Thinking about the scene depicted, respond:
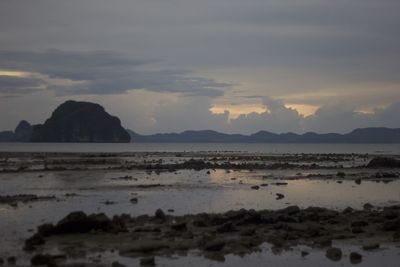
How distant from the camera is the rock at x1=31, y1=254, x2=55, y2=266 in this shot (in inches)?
645

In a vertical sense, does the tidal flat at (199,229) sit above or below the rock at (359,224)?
below

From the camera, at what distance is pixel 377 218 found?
2517cm

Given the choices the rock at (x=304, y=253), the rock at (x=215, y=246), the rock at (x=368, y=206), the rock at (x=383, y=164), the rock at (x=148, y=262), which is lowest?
the rock at (x=148, y=262)

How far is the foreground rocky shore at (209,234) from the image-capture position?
61.0 feet

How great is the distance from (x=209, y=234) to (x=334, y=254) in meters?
5.10

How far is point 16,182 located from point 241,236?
3289 centimetres

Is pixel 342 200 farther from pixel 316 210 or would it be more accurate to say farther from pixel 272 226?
pixel 272 226

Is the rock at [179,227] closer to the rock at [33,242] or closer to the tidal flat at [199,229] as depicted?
the tidal flat at [199,229]

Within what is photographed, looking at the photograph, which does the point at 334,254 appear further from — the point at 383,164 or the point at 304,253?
the point at 383,164

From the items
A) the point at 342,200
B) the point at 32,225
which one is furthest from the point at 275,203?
the point at 32,225

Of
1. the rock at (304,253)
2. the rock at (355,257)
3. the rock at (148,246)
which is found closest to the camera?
the rock at (355,257)

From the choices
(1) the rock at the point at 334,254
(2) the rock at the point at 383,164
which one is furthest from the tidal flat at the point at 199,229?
(2) the rock at the point at 383,164

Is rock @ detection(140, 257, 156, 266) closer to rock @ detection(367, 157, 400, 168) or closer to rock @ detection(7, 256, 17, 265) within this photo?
rock @ detection(7, 256, 17, 265)

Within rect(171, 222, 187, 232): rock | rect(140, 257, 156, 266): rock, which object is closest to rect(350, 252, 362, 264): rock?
rect(140, 257, 156, 266): rock
